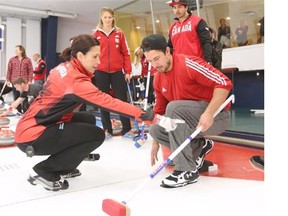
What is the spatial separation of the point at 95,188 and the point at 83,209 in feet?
1.07

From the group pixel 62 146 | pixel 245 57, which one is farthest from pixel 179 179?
pixel 245 57

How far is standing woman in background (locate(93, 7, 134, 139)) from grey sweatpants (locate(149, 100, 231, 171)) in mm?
1477

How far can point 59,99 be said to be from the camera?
1729 mm

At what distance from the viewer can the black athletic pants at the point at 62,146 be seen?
1.73 metres

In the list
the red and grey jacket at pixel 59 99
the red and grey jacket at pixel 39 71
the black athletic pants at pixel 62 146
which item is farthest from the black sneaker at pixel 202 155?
the red and grey jacket at pixel 39 71

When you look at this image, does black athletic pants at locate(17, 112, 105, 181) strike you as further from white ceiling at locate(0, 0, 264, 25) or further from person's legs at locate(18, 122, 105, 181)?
white ceiling at locate(0, 0, 264, 25)

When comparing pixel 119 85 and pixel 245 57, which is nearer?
pixel 119 85

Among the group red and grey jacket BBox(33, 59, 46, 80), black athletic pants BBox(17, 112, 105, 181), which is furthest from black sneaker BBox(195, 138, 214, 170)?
red and grey jacket BBox(33, 59, 46, 80)

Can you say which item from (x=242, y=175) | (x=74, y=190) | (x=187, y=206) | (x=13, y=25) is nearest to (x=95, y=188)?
(x=74, y=190)

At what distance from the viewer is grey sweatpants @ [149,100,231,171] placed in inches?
70.6

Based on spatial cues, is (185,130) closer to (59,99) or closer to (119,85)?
(59,99)

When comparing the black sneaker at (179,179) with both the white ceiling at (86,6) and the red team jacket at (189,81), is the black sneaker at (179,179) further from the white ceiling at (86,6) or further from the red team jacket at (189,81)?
the white ceiling at (86,6)

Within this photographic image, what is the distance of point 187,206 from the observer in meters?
1.49

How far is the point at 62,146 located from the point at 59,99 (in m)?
0.26
